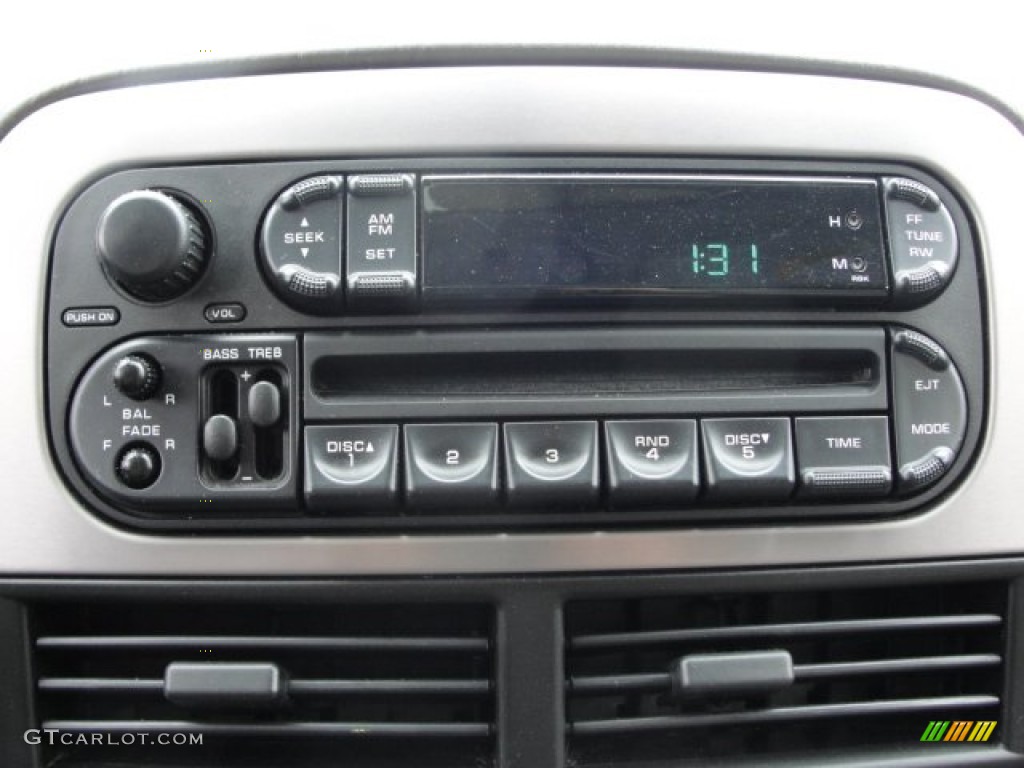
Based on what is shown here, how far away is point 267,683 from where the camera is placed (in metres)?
0.72

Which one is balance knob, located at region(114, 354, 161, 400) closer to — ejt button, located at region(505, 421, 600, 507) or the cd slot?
the cd slot

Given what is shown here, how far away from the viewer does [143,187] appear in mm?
729

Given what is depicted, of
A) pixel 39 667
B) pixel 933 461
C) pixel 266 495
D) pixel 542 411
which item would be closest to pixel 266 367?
pixel 266 495

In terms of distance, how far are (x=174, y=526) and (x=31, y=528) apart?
14cm

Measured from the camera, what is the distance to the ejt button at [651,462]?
2.27 ft

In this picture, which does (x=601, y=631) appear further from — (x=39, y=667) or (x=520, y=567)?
(x=39, y=667)

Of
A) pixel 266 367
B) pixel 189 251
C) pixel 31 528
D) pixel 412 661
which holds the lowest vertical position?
pixel 412 661

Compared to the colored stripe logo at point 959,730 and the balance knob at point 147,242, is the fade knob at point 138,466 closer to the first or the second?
the balance knob at point 147,242

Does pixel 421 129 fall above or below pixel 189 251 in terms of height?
above

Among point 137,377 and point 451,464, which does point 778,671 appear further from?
point 137,377

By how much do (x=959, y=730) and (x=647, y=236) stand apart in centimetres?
58

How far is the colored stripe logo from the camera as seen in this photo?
80 centimetres

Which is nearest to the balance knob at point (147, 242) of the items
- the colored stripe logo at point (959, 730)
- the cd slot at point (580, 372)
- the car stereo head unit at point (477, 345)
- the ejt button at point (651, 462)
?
the car stereo head unit at point (477, 345)

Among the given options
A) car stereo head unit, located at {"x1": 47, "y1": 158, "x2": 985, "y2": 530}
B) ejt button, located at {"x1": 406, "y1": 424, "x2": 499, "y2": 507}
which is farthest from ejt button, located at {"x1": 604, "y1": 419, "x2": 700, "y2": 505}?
ejt button, located at {"x1": 406, "y1": 424, "x2": 499, "y2": 507}
